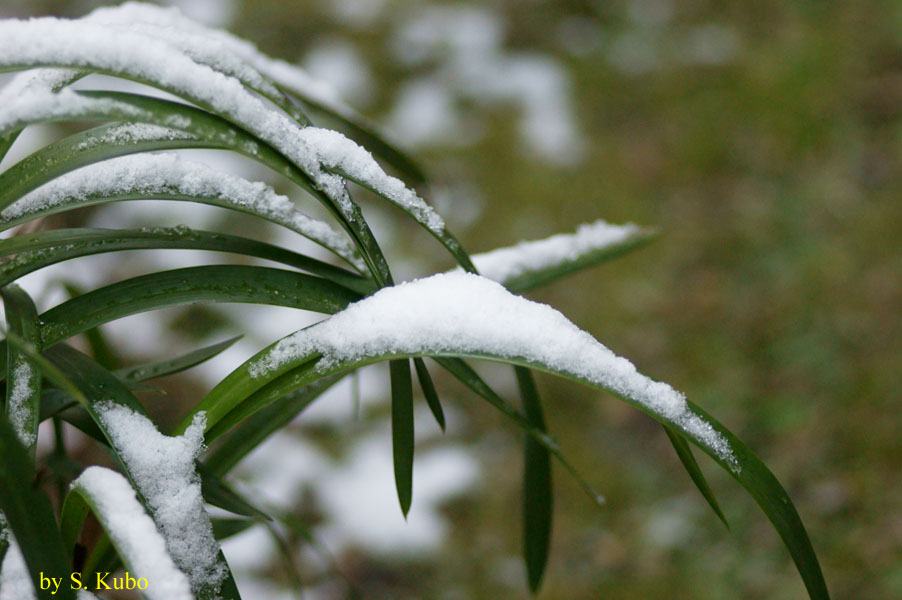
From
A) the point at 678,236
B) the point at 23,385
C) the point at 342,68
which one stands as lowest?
the point at 23,385

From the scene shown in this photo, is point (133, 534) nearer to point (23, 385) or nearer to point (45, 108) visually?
point (23, 385)

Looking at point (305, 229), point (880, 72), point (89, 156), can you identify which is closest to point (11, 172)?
point (89, 156)

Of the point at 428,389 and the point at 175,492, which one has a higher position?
the point at 428,389

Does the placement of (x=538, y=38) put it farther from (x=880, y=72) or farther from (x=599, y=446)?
(x=599, y=446)

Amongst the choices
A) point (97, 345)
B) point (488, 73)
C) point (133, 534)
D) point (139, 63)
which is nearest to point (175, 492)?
point (133, 534)

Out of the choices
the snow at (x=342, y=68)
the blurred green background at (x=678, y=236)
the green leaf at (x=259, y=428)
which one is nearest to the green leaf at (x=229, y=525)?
the green leaf at (x=259, y=428)
